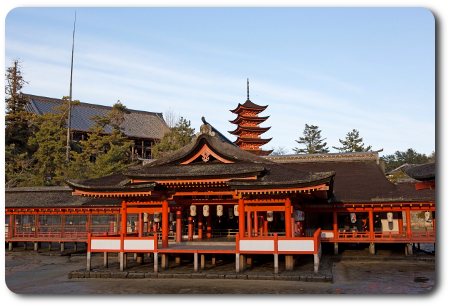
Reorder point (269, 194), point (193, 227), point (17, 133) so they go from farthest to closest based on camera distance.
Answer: point (17, 133) → point (193, 227) → point (269, 194)

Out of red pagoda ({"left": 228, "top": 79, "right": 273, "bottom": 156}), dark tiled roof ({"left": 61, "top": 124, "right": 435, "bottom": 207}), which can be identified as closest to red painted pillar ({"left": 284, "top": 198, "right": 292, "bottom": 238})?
dark tiled roof ({"left": 61, "top": 124, "right": 435, "bottom": 207})

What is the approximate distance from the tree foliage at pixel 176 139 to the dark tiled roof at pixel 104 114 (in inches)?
407

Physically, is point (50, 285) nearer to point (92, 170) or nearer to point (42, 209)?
point (42, 209)

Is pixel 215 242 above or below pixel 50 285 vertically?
above

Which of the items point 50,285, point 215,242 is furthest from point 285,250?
point 50,285

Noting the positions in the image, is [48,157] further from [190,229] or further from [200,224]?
[190,229]

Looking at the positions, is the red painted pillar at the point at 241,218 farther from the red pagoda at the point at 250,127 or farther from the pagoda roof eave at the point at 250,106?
the pagoda roof eave at the point at 250,106

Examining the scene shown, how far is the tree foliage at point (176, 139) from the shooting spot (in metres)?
56.6

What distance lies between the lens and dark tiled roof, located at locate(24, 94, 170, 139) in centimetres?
6500

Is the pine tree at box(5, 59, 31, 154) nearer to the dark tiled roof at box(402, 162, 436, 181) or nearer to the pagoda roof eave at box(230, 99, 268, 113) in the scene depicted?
the pagoda roof eave at box(230, 99, 268, 113)

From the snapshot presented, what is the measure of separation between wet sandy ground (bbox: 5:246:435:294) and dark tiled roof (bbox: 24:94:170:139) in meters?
40.9

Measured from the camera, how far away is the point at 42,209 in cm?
3556

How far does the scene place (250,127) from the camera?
58.8 metres
